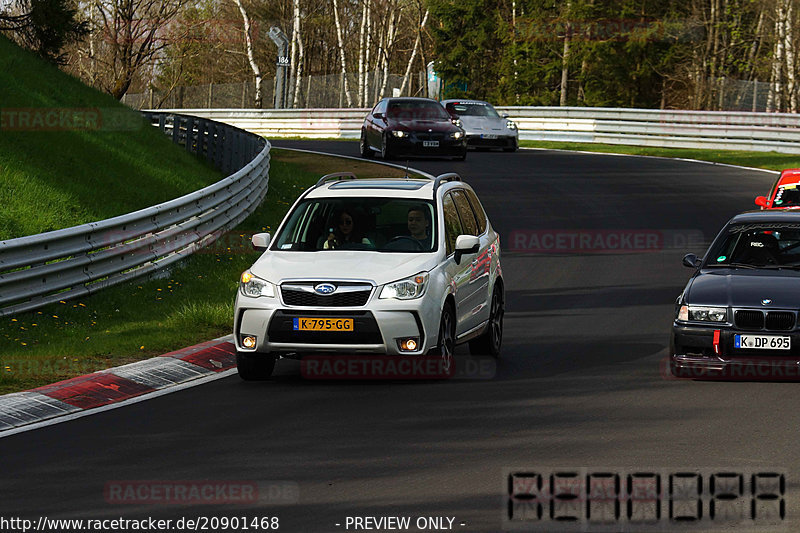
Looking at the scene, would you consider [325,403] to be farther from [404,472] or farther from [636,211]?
[636,211]

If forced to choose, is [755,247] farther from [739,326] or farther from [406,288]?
[406,288]

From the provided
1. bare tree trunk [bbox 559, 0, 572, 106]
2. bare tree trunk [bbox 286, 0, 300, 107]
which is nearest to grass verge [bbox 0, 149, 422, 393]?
bare tree trunk [bbox 559, 0, 572, 106]

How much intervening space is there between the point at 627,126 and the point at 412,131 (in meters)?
12.1

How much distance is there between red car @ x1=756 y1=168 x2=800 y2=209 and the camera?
1934 centimetres

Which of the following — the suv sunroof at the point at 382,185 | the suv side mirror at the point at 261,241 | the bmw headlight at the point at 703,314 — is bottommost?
the bmw headlight at the point at 703,314

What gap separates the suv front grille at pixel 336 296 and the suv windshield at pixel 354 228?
2.96ft

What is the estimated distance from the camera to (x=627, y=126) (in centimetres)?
4556

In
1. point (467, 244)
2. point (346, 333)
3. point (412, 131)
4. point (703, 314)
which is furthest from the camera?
point (412, 131)

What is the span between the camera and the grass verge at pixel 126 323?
1235 centimetres

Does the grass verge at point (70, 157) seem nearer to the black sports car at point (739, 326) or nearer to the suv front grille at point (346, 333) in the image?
the suv front grille at point (346, 333)

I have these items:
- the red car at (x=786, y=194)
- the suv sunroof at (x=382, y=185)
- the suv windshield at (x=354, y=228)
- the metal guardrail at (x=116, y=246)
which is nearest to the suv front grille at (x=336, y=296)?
the suv windshield at (x=354, y=228)

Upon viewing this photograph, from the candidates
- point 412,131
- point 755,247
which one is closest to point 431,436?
point 755,247

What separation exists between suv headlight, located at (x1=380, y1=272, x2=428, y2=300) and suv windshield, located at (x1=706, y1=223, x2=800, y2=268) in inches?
119

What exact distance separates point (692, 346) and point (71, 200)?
12.6 metres
